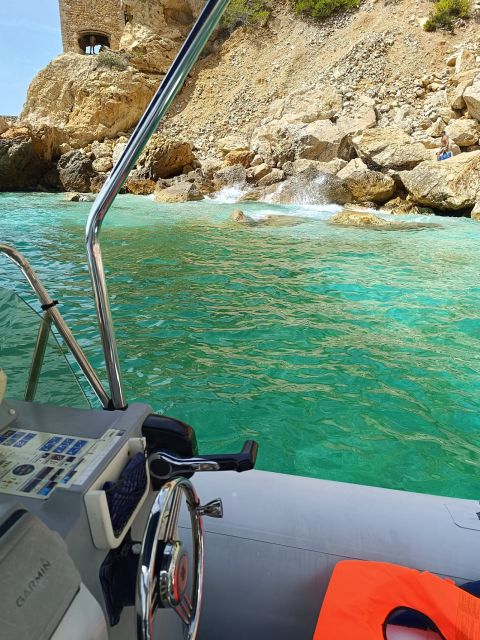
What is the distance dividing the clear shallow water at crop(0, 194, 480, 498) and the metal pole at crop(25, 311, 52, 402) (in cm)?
136

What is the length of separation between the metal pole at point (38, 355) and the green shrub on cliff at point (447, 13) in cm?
2405

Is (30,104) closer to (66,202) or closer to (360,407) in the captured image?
(66,202)

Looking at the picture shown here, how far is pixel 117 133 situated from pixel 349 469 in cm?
2110

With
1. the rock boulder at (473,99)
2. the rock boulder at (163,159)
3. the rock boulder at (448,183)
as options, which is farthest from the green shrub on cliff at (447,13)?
the rock boulder at (163,159)

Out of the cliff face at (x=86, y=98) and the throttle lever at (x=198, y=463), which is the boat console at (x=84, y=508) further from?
the cliff face at (x=86, y=98)

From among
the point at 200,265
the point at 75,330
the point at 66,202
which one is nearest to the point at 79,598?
the point at 75,330

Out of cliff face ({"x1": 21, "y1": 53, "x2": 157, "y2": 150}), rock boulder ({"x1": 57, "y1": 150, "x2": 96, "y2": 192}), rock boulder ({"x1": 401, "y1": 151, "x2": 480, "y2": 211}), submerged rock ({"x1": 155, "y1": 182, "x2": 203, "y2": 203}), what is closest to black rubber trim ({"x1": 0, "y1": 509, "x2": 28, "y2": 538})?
rock boulder ({"x1": 401, "y1": 151, "x2": 480, "y2": 211})

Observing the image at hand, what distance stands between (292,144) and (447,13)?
1110 centimetres

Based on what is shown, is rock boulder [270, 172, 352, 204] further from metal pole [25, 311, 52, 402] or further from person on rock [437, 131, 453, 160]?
metal pole [25, 311, 52, 402]

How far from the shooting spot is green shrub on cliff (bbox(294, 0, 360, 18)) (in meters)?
23.2

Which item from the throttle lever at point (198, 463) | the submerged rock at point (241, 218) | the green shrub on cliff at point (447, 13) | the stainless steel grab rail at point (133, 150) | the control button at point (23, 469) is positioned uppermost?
the green shrub on cliff at point (447, 13)

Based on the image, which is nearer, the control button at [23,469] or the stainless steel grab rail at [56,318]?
the control button at [23,469]

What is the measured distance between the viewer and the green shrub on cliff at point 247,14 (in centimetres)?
2502

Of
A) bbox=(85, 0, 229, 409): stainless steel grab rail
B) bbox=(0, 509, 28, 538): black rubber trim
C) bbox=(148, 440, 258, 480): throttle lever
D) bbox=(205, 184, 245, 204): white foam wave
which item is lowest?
bbox=(205, 184, 245, 204): white foam wave
